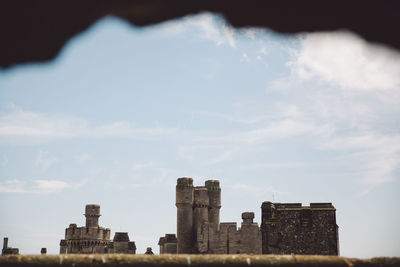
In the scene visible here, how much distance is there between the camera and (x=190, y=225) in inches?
1358

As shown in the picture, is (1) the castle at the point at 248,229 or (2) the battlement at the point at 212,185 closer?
(1) the castle at the point at 248,229

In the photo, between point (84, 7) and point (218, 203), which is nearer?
point (84, 7)

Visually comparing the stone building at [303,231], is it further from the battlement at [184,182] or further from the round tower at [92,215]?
the round tower at [92,215]

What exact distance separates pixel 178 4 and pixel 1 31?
1812 mm

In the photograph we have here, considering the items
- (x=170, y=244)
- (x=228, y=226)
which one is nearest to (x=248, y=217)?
(x=228, y=226)

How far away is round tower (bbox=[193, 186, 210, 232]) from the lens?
34656mm

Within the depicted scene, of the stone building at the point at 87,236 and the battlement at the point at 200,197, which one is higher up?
the battlement at the point at 200,197

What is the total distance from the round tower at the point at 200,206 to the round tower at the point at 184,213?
1.23ft

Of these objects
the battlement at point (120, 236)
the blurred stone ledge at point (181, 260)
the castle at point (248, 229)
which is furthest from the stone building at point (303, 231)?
the battlement at point (120, 236)

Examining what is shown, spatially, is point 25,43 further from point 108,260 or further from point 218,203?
point 218,203

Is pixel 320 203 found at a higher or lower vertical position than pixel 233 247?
higher

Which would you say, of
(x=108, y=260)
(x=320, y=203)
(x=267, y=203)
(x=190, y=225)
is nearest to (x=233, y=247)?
(x=190, y=225)

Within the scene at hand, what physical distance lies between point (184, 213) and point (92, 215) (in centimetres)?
1302

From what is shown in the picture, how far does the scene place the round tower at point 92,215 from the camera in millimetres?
43656
